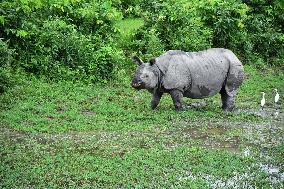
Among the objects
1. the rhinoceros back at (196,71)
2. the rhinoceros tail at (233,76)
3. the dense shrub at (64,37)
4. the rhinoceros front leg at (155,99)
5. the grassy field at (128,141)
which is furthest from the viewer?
the dense shrub at (64,37)

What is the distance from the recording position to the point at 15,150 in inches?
415

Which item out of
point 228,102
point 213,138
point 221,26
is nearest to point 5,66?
point 228,102

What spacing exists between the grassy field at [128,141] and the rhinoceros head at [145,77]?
72cm

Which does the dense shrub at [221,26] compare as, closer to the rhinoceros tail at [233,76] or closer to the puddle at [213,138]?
the rhinoceros tail at [233,76]

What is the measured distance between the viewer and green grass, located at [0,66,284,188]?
366 inches

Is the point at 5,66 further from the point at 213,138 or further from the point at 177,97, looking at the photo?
the point at 213,138

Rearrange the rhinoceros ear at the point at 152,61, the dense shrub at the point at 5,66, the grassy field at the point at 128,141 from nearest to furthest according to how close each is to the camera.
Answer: the grassy field at the point at 128,141
the rhinoceros ear at the point at 152,61
the dense shrub at the point at 5,66

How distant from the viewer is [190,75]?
45.0 ft

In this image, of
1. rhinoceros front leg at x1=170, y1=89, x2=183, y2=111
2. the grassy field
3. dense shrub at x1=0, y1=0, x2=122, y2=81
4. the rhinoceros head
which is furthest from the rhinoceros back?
dense shrub at x1=0, y1=0, x2=122, y2=81

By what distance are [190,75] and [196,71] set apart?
0.64ft

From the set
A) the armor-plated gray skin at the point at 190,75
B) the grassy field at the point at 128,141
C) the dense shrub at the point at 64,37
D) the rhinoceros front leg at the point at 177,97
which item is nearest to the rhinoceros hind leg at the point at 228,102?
the armor-plated gray skin at the point at 190,75

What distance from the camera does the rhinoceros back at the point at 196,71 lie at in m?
13.5

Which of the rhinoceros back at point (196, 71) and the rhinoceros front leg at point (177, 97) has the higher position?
the rhinoceros back at point (196, 71)

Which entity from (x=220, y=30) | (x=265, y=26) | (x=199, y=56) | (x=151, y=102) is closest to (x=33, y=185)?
(x=151, y=102)
